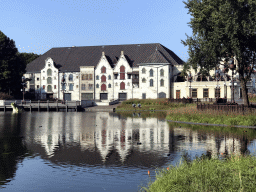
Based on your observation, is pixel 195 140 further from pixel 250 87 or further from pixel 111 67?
pixel 111 67

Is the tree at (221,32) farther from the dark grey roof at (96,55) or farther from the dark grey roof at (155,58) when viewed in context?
the dark grey roof at (96,55)

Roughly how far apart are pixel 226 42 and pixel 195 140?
15193 millimetres

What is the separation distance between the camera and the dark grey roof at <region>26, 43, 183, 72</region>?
95062mm

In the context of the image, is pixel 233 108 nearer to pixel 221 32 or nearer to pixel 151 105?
pixel 221 32

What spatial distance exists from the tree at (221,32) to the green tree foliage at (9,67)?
200ft

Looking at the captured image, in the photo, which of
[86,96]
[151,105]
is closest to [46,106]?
[151,105]

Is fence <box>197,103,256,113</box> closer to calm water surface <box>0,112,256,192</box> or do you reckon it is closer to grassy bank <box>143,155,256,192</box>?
calm water surface <box>0,112,256,192</box>

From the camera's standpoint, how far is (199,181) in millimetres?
7953

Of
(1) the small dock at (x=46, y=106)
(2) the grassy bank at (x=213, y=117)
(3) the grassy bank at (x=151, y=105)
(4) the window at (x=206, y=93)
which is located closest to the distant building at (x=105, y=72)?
(4) the window at (x=206, y=93)

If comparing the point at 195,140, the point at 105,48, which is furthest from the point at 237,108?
the point at 105,48

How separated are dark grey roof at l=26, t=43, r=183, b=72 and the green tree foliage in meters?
14.1

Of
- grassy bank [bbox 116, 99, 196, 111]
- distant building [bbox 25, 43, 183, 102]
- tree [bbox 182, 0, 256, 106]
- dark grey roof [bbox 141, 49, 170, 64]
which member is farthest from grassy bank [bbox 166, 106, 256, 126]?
distant building [bbox 25, 43, 183, 102]

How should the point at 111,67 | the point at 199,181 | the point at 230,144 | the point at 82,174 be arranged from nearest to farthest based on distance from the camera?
the point at 199,181, the point at 82,174, the point at 230,144, the point at 111,67

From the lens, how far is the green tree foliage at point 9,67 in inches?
3341
